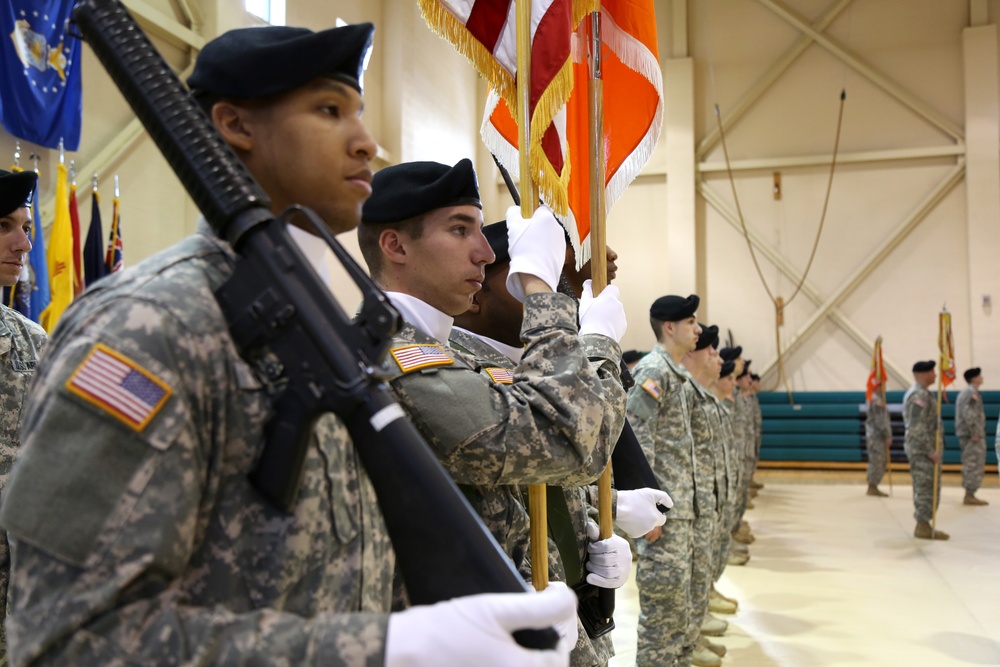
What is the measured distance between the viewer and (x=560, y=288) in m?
2.11

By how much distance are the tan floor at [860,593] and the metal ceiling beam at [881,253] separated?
11.2ft

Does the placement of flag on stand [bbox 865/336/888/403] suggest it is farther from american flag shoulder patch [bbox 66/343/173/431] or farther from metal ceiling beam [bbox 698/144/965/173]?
american flag shoulder patch [bbox 66/343/173/431]

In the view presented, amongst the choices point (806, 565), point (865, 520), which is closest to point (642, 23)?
point (806, 565)

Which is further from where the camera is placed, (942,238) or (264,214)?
(942,238)

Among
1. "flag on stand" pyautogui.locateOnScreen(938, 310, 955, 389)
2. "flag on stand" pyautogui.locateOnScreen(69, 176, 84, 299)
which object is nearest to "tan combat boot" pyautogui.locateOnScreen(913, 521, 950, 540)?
"flag on stand" pyautogui.locateOnScreen(938, 310, 955, 389)

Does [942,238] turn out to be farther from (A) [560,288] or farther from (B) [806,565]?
(A) [560,288]

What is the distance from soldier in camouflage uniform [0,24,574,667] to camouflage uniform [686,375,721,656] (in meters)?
3.28

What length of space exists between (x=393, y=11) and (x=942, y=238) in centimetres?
823

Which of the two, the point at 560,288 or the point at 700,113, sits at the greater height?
the point at 700,113

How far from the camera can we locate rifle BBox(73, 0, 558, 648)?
33.3 inches

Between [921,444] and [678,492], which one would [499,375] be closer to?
[678,492]

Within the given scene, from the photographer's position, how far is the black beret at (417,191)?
163cm

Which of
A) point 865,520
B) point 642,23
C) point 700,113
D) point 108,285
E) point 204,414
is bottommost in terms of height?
point 865,520

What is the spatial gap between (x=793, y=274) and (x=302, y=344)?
40.5 feet
